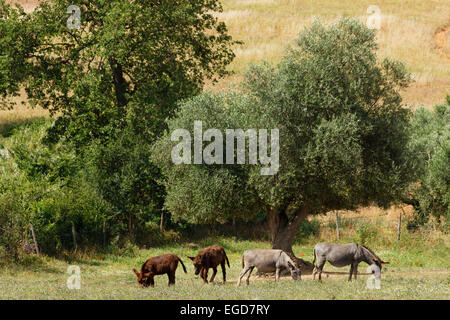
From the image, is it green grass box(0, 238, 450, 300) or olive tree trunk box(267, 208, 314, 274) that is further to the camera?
olive tree trunk box(267, 208, 314, 274)

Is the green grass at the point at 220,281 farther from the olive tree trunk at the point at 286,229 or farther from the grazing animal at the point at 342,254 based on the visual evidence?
the olive tree trunk at the point at 286,229

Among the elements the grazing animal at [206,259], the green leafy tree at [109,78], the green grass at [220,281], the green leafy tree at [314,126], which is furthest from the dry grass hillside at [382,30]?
the grazing animal at [206,259]

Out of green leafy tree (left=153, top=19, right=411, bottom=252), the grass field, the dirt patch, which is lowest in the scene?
the grass field

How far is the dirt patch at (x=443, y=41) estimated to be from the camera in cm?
9995

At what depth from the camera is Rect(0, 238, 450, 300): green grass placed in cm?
1830

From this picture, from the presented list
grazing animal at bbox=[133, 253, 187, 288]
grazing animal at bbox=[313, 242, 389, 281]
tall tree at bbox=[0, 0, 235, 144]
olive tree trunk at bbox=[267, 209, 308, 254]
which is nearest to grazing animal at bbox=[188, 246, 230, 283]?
grazing animal at bbox=[133, 253, 187, 288]

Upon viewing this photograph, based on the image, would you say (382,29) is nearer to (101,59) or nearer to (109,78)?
(109,78)

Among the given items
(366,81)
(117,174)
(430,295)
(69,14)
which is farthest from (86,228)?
(430,295)

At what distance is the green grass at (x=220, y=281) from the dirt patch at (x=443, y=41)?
7086 cm

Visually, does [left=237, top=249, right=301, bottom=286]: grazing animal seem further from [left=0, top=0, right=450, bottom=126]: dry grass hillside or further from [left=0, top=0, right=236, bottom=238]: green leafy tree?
[left=0, top=0, right=450, bottom=126]: dry grass hillside

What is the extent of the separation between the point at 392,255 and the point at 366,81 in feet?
41.0

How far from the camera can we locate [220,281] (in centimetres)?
2531

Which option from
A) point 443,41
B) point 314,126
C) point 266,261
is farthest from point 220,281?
point 443,41

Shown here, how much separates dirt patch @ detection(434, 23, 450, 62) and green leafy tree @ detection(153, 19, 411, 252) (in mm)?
77465
